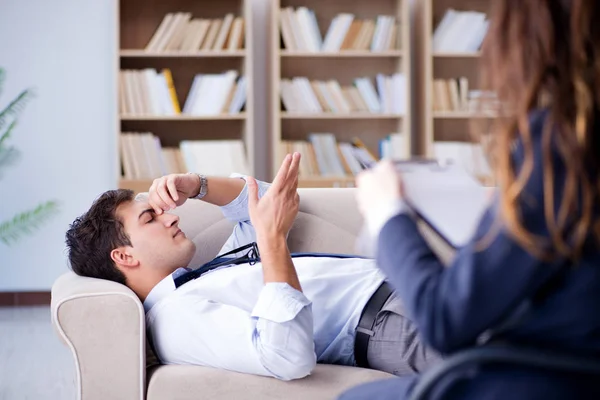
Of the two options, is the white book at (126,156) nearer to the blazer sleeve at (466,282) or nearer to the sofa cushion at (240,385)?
the sofa cushion at (240,385)

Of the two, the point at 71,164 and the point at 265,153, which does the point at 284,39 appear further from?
the point at 71,164

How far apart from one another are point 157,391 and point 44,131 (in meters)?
3.25

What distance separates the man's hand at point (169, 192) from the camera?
2.00 meters

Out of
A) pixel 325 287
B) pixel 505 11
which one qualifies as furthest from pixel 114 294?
pixel 505 11

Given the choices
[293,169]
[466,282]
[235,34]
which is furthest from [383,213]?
[235,34]

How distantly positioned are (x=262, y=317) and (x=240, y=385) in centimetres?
16

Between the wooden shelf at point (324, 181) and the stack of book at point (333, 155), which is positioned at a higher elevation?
the stack of book at point (333, 155)

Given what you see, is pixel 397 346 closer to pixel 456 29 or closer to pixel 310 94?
pixel 310 94

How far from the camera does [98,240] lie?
1998 millimetres

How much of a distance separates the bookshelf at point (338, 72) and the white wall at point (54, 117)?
989mm

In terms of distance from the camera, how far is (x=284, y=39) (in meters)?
4.45

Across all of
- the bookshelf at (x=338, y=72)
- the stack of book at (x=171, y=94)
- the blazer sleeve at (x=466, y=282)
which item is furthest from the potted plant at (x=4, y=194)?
the blazer sleeve at (x=466, y=282)

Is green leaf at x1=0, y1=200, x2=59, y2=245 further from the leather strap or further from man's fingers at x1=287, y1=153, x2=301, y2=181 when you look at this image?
the leather strap

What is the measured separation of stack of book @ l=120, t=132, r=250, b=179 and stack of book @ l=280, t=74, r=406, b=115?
16.3 inches
